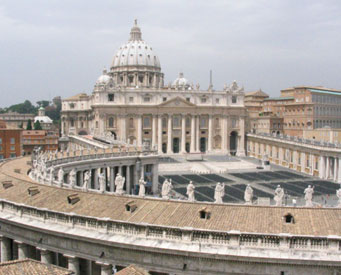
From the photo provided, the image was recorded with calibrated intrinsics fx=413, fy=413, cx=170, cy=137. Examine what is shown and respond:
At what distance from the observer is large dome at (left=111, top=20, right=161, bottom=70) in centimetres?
14150

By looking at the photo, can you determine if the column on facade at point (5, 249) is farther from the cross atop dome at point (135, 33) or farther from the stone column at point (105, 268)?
the cross atop dome at point (135, 33)

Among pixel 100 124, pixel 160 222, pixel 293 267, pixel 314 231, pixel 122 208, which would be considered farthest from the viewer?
pixel 100 124

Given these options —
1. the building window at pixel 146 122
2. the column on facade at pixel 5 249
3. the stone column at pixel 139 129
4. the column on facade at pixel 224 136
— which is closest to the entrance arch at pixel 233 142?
the column on facade at pixel 224 136

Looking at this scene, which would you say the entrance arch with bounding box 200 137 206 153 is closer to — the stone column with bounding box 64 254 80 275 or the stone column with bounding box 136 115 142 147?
the stone column with bounding box 136 115 142 147

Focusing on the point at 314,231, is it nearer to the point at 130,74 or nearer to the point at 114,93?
the point at 114,93

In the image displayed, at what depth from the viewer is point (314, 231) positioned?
22.0 metres

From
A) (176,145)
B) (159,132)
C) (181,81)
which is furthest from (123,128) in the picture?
(181,81)

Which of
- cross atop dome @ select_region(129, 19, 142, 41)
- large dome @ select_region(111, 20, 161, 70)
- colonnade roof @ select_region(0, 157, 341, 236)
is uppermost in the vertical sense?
cross atop dome @ select_region(129, 19, 142, 41)

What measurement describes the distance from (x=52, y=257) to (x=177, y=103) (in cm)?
9283

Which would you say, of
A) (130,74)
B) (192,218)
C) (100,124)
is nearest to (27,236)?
(192,218)

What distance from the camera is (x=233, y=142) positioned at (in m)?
126

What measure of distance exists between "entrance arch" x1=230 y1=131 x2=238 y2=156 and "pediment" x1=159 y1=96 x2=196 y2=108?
1658 cm

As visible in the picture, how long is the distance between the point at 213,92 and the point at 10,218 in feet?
324

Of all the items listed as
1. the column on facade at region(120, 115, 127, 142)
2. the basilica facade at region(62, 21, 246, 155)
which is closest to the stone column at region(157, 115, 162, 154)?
the basilica facade at region(62, 21, 246, 155)
